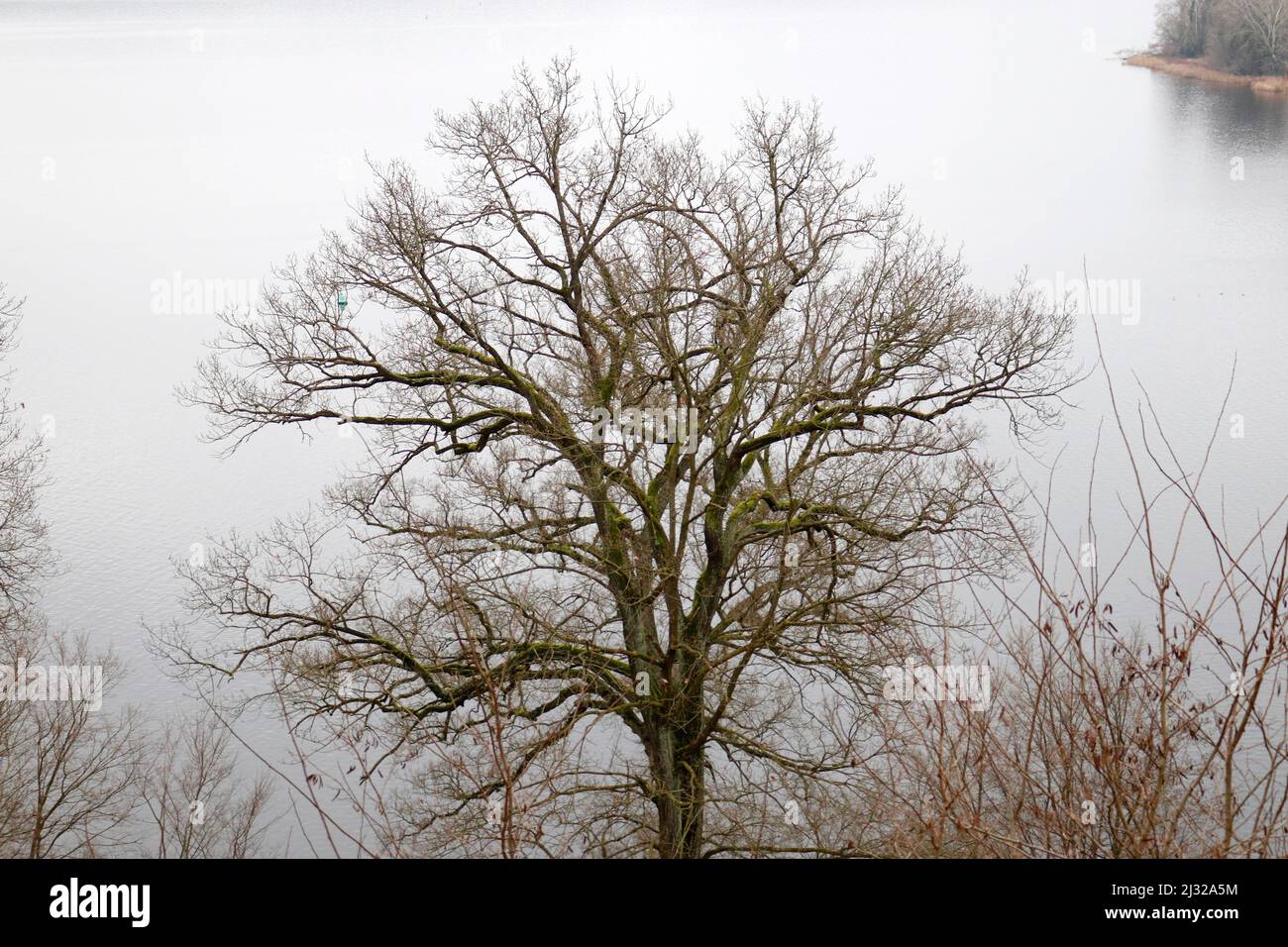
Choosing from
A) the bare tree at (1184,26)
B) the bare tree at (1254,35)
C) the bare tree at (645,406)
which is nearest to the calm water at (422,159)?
the bare tree at (1254,35)

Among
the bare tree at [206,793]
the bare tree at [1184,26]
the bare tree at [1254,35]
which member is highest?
the bare tree at [1184,26]

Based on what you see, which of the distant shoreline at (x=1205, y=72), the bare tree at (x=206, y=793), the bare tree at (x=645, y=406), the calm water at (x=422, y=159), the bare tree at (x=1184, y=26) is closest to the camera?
the bare tree at (x=645, y=406)

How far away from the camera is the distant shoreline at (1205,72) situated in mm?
46750

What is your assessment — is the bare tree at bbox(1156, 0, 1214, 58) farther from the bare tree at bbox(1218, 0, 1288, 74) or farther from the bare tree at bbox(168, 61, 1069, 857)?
the bare tree at bbox(168, 61, 1069, 857)

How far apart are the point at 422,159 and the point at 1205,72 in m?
36.9

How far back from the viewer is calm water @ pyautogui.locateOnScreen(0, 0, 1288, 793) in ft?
100

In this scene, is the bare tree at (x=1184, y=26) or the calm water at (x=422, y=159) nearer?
the calm water at (x=422, y=159)

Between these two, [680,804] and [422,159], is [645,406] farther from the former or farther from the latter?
[422,159]

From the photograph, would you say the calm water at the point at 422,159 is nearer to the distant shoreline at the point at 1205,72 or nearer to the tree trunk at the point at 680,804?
the distant shoreline at the point at 1205,72

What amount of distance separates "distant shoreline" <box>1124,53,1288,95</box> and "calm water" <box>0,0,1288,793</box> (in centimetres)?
71

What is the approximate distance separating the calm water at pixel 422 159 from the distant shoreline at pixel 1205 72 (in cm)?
71

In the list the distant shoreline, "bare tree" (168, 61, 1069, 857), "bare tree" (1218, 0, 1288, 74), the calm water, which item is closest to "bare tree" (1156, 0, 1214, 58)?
the distant shoreline

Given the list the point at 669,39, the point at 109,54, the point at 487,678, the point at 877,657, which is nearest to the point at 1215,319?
the point at 877,657

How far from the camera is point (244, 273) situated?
44469 mm
